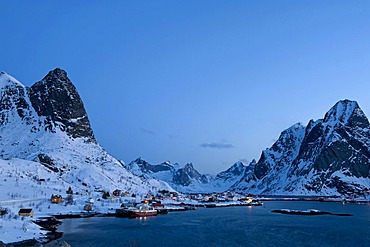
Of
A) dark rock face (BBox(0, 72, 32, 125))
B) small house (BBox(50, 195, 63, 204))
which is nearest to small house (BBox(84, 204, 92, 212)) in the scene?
small house (BBox(50, 195, 63, 204))

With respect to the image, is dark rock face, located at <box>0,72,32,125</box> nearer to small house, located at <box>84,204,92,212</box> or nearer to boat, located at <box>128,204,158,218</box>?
small house, located at <box>84,204,92,212</box>

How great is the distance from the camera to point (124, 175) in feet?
552

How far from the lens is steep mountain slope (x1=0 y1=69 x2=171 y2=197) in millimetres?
142375

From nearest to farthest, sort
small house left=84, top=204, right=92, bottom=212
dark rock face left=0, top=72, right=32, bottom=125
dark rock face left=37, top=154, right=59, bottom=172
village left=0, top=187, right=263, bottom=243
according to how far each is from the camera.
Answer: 1. village left=0, top=187, right=263, bottom=243
2. small house left=84, top=204, right=92, bottom=212
3. dark rock face left=37, top=154, right=59, bottom=172
4. dark rock face left=0, top=72, right=32, bottom=125

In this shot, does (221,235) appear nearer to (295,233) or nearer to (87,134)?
(295,233)

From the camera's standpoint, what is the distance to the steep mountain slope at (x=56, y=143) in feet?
467

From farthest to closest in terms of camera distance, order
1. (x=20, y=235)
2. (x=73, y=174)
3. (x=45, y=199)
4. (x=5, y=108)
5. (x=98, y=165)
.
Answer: (x=5, y=108)
(x=98, y=165)
(x=73, y=174)
(x=45, y=199)
(x=20, y=235)

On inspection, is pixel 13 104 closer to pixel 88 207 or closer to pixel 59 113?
pixel 59 113

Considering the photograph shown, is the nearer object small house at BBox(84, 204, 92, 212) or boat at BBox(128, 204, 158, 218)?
small house at BBox(84, 204, 92, 212)

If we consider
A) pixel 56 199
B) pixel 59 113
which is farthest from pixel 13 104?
pixel 56 199

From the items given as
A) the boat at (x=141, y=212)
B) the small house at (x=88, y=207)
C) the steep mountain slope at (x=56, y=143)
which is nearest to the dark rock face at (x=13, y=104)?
the steep mountain slope at (x=56, y=143)

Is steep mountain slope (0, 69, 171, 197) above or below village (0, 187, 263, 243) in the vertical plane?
above

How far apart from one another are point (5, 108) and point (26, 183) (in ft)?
313

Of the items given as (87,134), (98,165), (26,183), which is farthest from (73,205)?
(87,134)
